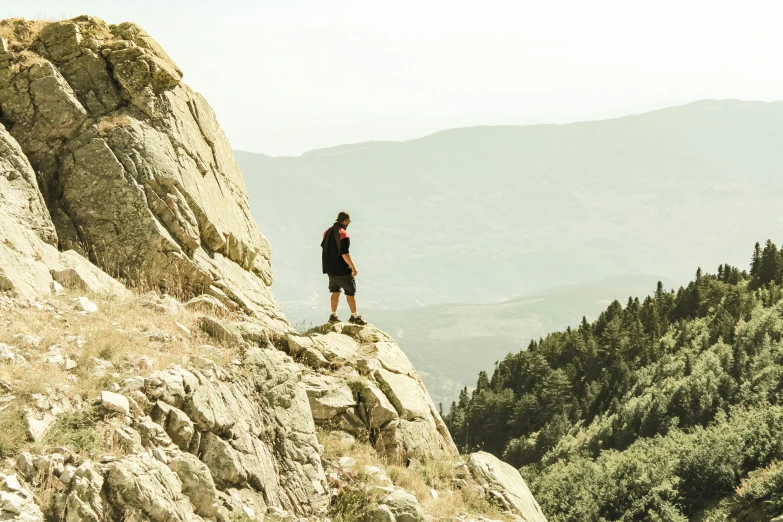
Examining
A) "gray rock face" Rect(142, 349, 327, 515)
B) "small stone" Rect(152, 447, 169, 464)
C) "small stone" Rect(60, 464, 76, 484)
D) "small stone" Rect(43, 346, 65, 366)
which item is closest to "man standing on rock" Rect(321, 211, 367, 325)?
"gray rock face" Rect(142, 349, 327, 515)

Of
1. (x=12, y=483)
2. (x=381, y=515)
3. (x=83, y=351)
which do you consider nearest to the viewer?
(x=12, y=483)

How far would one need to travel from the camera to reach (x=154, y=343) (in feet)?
48.8

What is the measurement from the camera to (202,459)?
1270 cm

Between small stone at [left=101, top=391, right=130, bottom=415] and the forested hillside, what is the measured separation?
33.3 m

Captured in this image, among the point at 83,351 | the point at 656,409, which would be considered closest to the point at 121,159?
the point at 83,351

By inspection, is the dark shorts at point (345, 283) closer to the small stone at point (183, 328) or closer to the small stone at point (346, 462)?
the small stone at point (183, 328)

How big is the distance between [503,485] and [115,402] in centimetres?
888

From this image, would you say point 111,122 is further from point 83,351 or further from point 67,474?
point 67,474

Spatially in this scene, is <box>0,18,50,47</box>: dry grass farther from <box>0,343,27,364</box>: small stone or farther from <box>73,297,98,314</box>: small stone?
<box>0,343,27,364</box>: small stone

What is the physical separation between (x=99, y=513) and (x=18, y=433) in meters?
1.70

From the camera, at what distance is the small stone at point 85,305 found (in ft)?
51.1

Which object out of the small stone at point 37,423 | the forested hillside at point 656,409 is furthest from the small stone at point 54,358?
the forested hillside at point 656,409

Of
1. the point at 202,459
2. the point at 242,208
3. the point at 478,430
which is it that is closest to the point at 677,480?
the point at 242,208

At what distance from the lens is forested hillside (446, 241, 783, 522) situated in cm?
4900
